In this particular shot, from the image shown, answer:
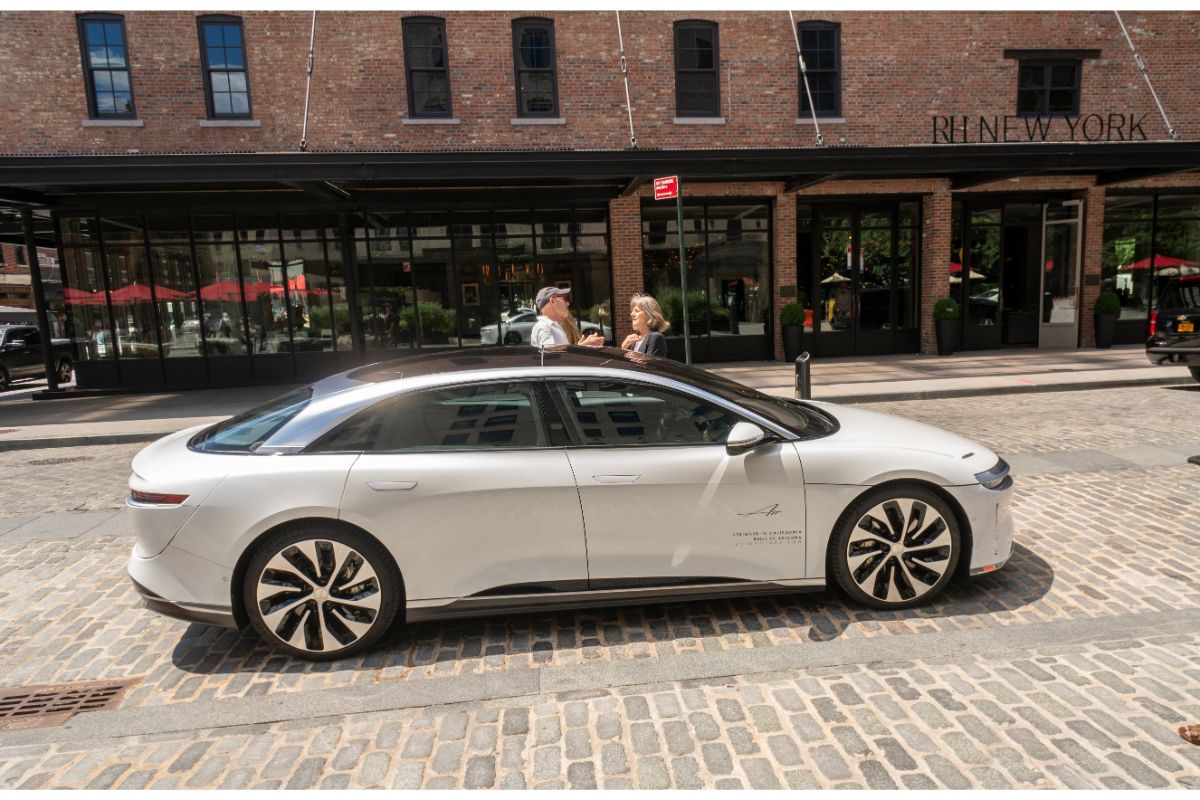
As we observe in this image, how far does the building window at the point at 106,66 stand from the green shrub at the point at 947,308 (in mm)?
18107

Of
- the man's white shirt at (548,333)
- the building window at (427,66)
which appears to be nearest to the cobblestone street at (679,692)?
the man's white shirt at (548,333)

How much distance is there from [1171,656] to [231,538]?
444 centimetres

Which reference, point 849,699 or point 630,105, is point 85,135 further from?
point 849,699

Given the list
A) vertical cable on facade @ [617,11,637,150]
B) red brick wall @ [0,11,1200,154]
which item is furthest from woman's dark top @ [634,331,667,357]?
red brick wall @ [0,11,1200,154]

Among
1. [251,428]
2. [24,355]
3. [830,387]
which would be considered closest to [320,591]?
[251,428]

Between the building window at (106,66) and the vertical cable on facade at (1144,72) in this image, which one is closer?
the building window at (106,66)

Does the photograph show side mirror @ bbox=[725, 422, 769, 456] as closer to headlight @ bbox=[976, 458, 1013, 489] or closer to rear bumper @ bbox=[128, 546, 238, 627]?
headlight @ bbox=[976, 458, 1013, 489]

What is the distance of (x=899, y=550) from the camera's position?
11.8ft

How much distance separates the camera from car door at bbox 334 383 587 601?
3.29 m

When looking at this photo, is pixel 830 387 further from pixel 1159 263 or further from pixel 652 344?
pixel 1159 263

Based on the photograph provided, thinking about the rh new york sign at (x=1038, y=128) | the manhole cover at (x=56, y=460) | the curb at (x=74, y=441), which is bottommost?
the manhole cover at (x=56, y=460)

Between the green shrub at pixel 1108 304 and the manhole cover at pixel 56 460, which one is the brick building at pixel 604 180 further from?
the manhole cover at pixel 56 460

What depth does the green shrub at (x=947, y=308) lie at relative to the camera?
15.7m

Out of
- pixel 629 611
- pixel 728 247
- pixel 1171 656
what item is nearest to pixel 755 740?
pixel 629 611
